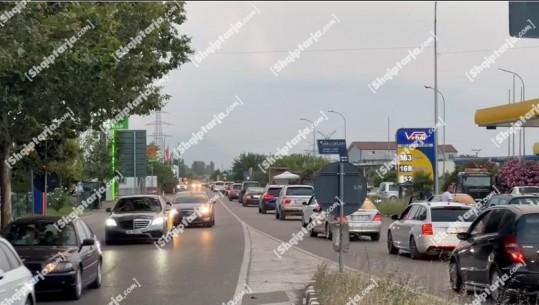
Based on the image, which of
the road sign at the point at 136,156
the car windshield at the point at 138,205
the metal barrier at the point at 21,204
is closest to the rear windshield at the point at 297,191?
the road sign at the point at 136,156

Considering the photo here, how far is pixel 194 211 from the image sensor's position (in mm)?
37406

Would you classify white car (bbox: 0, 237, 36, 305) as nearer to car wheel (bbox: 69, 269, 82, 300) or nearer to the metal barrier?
car wheel (bbox: 69, 269, 82, 300)

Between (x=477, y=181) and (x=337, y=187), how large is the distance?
31552 millimetres

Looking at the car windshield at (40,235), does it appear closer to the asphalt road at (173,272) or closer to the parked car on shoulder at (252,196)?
the asphalt road at (173,272)

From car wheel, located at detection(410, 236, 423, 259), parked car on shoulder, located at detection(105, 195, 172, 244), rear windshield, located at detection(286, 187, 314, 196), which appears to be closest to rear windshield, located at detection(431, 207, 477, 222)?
car wheel, located at detection(410, 236, 423, 259)

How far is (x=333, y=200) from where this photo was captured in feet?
46.9

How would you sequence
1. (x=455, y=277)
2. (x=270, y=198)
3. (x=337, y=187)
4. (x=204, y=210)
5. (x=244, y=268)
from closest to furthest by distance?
(x=337, y=187), (x=455, y=277), (x=244, y=268), (x=204, y=210), (x=270, y=198)

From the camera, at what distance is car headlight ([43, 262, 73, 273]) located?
14.0 m

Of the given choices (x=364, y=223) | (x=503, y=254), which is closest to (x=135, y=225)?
(x=364, y=223)

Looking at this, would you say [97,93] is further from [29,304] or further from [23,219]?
[29,304]

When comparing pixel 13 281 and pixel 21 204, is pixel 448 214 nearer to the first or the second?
pixel 13 281

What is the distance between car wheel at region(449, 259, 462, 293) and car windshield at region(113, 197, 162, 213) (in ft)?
52.1

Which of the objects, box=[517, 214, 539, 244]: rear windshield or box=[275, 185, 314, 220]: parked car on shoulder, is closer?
box=[517, 214, 539, 244]: rear windshield

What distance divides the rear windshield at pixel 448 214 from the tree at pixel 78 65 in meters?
8.17
